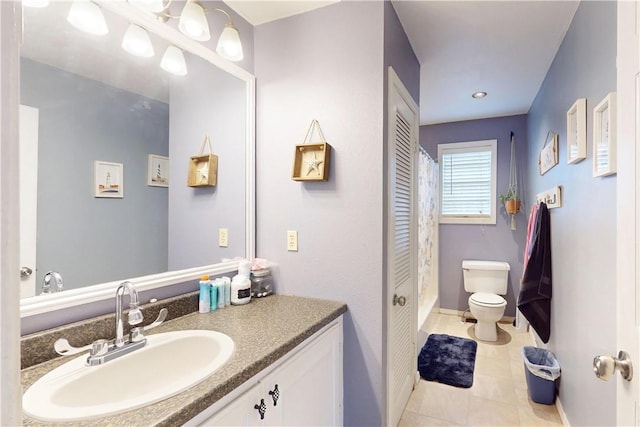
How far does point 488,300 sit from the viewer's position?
3.14 m

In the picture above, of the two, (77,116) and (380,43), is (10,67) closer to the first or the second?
(77,116)

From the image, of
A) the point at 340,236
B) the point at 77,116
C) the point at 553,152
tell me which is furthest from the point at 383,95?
the point at 553,152

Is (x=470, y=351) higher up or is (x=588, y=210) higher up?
(x=588, y=210)

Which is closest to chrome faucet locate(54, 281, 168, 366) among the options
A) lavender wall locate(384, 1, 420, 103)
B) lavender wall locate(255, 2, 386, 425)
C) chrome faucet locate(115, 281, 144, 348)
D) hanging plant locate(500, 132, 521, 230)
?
chrome faucet locate(115, 281, 144, 348)

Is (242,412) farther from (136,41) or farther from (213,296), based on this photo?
(136,41)

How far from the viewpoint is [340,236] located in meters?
1.66

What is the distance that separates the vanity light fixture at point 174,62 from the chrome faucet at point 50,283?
0.98m

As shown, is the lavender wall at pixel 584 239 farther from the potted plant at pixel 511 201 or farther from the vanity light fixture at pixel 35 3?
the vanity light fixture at pixel 35 3

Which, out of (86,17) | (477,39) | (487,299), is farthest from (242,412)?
(487,299)

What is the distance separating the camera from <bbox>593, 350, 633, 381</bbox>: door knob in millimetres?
781

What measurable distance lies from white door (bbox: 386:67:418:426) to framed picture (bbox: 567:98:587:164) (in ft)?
2.86

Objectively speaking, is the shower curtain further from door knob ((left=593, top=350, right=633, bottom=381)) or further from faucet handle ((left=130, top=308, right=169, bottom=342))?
faucet handle ((left=130, top=308, right=169, bottom=342))

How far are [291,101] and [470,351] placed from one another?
8.80 ft

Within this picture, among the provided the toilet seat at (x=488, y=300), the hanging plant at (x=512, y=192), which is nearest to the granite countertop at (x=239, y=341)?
the toilet seat at (x=488, y=300)
